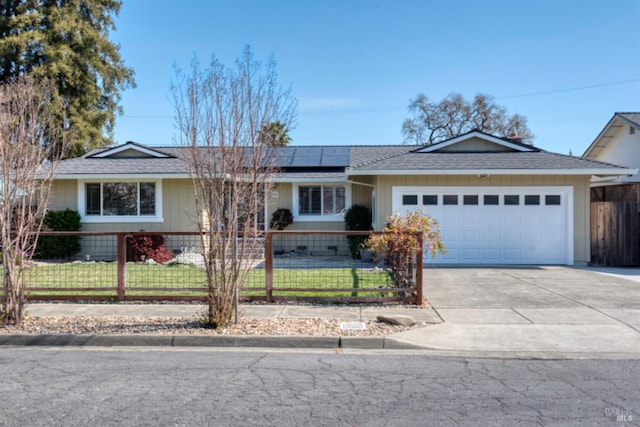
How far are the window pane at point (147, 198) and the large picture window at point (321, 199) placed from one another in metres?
5.13

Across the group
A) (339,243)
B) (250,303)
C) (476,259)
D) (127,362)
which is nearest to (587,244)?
(476,259)

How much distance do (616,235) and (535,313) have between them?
27.5 feet

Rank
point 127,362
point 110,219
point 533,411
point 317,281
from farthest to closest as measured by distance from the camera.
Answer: point 110,219 → point 317,281 → point 127,362 → point 533,411

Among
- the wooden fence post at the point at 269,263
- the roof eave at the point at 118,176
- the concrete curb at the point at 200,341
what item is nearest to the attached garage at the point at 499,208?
the roof eave at the point at 118,176

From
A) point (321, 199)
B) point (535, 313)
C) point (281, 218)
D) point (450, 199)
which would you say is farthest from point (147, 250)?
point (535, 313)

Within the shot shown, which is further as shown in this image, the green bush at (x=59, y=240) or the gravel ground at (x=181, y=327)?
the green bush at (x=59, y=240)

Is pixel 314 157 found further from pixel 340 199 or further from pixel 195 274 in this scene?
pixel 195 274

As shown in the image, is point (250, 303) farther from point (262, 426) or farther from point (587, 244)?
point (587, 244)

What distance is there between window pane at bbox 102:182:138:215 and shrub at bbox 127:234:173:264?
1.94 metres

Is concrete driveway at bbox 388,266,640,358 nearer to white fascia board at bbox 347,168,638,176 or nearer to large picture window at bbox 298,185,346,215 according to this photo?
white fascia board at bbox 347,168,638,176

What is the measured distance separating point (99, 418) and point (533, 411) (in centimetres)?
372

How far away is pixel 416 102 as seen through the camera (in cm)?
5684

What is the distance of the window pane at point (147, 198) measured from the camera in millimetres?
17875

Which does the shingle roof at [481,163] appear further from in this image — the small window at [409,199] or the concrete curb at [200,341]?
the concrete curb at [200,341]
